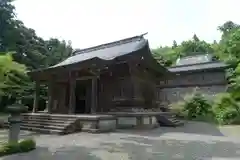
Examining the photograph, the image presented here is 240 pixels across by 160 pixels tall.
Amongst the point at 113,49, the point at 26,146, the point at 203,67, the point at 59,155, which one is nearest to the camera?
the point at 59,155

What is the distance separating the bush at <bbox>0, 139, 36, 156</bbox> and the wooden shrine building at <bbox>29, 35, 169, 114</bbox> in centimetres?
536

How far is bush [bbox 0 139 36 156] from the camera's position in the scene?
621cm

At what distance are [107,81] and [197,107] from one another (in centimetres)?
879

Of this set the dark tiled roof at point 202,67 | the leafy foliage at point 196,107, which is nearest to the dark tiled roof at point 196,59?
the dark tiled roof at point 202,67

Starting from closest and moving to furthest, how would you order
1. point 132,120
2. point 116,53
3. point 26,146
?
point 26,146
point 132,120
point 116,53

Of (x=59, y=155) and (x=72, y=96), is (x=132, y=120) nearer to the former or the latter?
(x=72, y=96)

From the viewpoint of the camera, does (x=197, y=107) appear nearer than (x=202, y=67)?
Yes

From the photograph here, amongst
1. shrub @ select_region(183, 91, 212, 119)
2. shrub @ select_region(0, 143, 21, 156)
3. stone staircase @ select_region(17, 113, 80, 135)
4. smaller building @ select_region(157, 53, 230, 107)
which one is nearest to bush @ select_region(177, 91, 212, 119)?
shrub @ select_region(183, 91, 212, 119)

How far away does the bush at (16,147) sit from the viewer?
20.4 ft

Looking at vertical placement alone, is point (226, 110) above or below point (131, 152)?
above

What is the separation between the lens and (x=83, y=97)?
16703 millimetres

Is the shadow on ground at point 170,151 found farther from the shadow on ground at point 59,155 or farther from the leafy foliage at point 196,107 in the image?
the leafy foliage at point 196,107

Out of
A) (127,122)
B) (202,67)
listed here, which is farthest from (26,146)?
(202,67)

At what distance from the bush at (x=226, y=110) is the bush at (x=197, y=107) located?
0.63 meters
